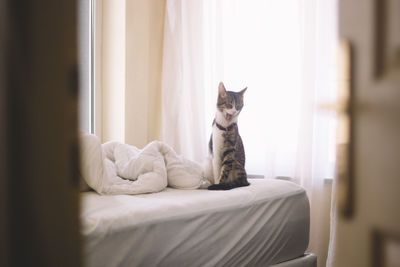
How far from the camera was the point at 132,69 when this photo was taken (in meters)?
3.04

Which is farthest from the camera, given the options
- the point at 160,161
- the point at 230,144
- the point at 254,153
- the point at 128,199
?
the point at 254,153

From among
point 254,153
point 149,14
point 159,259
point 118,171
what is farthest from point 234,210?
point 149,14

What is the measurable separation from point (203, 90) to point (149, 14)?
2.59 ft

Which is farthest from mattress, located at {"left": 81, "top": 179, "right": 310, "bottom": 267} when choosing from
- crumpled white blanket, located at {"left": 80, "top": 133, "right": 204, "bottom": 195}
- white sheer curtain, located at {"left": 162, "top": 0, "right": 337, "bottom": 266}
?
white sheer curtain, located at {"left": 162, "top": 0, "right": 337, "bottom": 266}

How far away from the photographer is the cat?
6.15ft

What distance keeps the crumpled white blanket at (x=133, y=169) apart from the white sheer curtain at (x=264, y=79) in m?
0.76

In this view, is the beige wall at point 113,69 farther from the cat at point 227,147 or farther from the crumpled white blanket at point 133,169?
the cat at point 227,147

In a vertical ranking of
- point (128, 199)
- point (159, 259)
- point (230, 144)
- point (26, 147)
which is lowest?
point (159, 259)

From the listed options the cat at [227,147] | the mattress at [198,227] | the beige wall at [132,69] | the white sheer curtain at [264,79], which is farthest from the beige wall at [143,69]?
the mattress at [198,227]

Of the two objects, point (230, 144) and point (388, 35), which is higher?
point (388, 35)

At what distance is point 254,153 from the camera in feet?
8.68

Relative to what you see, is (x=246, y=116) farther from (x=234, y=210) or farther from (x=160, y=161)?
(x=234, y=210)

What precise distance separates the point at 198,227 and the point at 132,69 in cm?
194

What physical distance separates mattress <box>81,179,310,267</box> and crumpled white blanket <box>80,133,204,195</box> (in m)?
0.06
